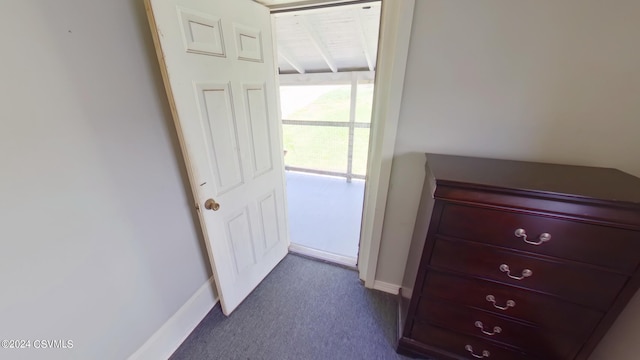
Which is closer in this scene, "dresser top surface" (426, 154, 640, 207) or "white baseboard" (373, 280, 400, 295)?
"dresser top surface" (426, 154, 640, 207)

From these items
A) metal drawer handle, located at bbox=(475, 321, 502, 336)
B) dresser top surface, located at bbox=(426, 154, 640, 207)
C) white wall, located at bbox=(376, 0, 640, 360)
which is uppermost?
white wall, located at bbox=(376, 0, 640, 360)

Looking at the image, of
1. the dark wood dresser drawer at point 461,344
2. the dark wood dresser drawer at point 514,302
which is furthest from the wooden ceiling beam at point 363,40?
the dark wood dresser drawer at point 461,344

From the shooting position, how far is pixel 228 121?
1259 millimetres

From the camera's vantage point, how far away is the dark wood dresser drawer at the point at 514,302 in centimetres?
92

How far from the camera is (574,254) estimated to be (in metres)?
0.84

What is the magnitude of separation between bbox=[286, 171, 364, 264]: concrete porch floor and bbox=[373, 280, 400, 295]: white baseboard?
348mm

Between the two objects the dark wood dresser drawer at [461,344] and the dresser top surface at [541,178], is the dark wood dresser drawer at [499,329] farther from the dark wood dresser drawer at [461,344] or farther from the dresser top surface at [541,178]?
the dresser top surface at [541,178]

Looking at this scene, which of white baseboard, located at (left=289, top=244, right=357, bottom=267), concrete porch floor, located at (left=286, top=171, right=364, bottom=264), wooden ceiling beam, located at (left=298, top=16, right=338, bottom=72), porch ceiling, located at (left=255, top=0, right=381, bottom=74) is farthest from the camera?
wooden ceiling beam, located at (left=298, top=16, right=338, bottom=72)

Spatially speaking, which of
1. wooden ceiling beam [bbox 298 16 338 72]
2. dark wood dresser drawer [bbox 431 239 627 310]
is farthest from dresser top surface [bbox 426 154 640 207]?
wooden ceiling beam [bbox 298 16 338 72]

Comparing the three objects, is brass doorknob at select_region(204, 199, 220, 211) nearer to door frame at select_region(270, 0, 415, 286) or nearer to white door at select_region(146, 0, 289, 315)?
white door at select_region(146, 0, 289, 315)

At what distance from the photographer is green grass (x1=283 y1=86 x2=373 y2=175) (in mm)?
3889

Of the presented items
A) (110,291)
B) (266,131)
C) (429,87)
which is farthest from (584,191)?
(110,291)

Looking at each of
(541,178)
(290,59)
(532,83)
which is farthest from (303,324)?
(290,59)

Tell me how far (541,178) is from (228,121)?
147 centimetres
